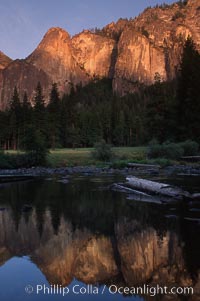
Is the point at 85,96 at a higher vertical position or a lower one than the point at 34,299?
higher

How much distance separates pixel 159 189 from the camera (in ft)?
50.1

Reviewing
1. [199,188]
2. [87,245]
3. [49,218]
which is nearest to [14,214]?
[49,218]

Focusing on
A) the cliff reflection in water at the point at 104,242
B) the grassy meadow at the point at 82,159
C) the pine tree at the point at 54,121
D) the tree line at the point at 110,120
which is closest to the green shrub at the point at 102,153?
the grassy meadow at the point at 82,159

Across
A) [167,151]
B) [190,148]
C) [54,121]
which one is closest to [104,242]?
[167,151]

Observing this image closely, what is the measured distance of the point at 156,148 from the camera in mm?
38125

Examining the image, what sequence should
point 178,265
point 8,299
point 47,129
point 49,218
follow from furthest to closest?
point 47,129 < point 49,218 < point 178,265 < point 8,299

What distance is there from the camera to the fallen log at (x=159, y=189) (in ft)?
46.5

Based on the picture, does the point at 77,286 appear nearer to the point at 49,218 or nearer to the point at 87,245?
the point at 87,245

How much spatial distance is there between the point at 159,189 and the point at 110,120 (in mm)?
67778

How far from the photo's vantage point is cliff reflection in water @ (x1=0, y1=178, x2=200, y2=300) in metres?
6.71

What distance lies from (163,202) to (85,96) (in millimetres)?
156674

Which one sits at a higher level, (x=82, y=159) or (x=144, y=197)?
(x=82, y=159)

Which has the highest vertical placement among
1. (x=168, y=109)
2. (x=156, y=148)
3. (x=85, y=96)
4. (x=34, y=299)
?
(x=85, y=96)

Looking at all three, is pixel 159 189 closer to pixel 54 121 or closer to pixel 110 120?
pixel 54 121
